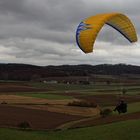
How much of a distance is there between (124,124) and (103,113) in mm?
11816

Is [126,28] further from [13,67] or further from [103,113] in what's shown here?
[13,67]

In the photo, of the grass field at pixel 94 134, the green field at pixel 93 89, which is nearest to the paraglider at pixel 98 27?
the grass field at pixel 94 134

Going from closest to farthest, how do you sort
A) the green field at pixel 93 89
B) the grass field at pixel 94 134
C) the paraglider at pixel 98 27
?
1. the grass field at pixel 94 134
2. the paraglider at pixel 98 27
3. the green field at pixel 93 89

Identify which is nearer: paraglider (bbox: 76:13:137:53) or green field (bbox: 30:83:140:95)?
paraglider (bbox: 76:13:137:53)

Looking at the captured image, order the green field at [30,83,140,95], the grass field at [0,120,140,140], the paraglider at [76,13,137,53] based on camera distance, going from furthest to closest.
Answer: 1. the green field at [30,83,140,95]
2. the paraglider at [76,13,137,53]
3. the grass field at [0,120,140,140]

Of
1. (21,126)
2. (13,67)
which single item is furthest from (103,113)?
(13,67)

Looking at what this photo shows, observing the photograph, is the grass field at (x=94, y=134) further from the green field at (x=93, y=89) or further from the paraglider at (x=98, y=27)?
the green field at (x=93, y=89)

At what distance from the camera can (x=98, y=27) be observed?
23.6 meters

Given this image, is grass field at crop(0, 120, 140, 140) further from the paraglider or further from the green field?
the green field

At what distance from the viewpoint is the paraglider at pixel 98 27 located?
2359cm

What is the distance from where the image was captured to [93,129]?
904 inches

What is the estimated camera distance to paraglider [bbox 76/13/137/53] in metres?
23.6

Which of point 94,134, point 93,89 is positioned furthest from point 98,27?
point 93,89

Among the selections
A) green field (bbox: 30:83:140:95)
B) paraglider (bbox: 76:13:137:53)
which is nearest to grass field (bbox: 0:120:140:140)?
paraglider (bbox: 76:13:137:53)
